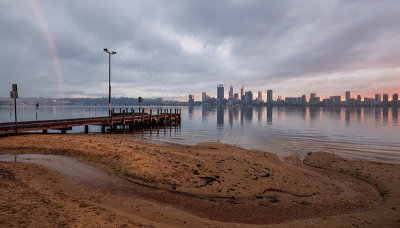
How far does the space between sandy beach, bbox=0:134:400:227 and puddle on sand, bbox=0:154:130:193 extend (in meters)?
0.19

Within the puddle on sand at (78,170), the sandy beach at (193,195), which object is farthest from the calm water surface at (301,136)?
the puddle on sand at (78,170)

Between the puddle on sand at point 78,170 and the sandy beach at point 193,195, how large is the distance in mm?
193

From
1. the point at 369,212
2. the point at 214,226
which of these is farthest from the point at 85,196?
the point at 369,212

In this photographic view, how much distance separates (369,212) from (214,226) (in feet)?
19.7

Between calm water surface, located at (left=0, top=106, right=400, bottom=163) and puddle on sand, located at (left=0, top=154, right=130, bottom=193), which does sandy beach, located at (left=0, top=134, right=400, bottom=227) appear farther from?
calm water surface, located at (left=0, top=106, right=400, bottom=163)

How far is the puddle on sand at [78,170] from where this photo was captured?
823 cm

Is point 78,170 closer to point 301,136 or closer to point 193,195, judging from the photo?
point 193,195

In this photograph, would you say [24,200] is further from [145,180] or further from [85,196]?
[145,180]

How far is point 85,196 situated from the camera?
689 cm

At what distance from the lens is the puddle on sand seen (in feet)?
27.0

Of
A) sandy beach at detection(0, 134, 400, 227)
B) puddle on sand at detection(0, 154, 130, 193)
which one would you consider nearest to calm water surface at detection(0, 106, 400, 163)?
sandy beach at detection(0, 134, 400, 227)

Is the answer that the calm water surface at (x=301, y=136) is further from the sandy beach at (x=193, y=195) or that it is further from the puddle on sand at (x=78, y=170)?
the puddle on sand at (x=78, y=170)

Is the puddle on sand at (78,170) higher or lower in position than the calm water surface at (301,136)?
higher

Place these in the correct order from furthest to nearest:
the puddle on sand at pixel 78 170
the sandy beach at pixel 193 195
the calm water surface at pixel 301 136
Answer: the calm water surface at pixel 301 136
the puddle on sand at pixel 78 170
the sandy beach at pixel 193 195
